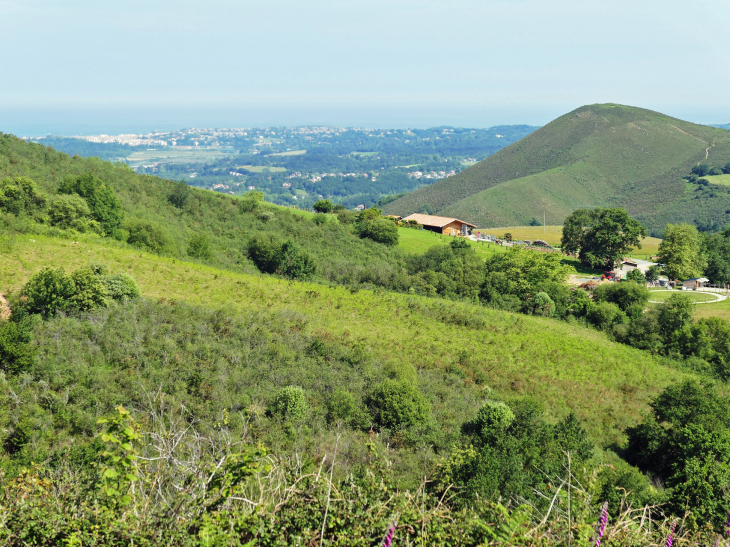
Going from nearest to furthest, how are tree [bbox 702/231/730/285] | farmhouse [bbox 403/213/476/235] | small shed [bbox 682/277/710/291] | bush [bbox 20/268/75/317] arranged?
bush [bbox 20/268/75/317], small shed [bbox 682/277/710/291], tree [bbox 702/231/730/285], farmhouse [bbox 403/213/476/235]

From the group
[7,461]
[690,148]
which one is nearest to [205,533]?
[7,461]

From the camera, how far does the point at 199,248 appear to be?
89.6 feet

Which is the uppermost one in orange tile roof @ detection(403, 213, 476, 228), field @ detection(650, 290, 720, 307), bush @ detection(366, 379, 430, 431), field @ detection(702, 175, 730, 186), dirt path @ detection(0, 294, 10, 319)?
Answer: field @ detection(702, 175, 730, 186)

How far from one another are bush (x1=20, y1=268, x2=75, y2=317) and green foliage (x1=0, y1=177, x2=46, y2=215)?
10.9 m

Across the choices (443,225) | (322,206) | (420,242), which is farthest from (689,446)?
(443,225)

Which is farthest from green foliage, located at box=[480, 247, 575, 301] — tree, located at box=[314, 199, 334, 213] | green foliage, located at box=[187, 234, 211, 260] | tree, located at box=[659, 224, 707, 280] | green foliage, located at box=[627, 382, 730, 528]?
tree, located at box=[314, 199, 334, 213]

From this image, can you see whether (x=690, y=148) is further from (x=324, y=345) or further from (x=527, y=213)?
(x=324, y=345)

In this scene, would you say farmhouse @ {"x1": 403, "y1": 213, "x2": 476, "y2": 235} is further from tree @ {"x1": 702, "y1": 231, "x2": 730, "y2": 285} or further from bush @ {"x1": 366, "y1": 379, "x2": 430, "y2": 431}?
bush @ {"x1": 366, "y1": 379, "x2": 430, "y2": 431}

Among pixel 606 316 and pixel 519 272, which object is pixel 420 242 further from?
pixel 606 316

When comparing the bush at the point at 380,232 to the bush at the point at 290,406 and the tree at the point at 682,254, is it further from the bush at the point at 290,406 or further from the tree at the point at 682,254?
the tree at the point at 682,254

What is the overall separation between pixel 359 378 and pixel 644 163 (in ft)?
459

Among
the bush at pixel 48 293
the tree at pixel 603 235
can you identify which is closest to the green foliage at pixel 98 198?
the bush at pixel 48 293

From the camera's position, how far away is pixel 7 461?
904cm

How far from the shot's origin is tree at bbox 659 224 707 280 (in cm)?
4644
